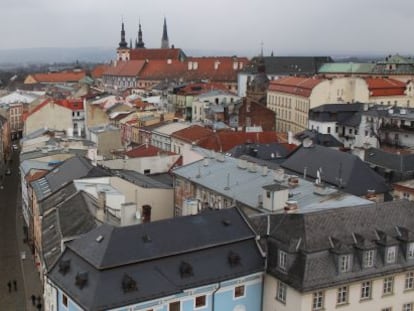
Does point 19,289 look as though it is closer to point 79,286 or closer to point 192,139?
point 79,286

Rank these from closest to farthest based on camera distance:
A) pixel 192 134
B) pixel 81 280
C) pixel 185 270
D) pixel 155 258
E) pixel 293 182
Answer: pixel 81 280, pixel 155 258, pixel 185 270, pixel 293 182, pixel 192 134

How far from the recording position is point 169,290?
30.7 metres

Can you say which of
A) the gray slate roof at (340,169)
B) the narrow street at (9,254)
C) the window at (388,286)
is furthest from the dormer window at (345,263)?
the narrow street at (9,254)

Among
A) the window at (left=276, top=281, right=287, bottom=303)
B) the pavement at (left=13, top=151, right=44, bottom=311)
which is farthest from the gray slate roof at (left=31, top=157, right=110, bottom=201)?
the window at (left=276, top=281, right=287, bottom=303)

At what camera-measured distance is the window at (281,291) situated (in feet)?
108

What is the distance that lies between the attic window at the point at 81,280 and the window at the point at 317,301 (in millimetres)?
11642

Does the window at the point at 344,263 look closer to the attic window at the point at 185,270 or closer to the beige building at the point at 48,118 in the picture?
the attic window at the point at 185,270

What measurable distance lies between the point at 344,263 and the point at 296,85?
87673 millimetres

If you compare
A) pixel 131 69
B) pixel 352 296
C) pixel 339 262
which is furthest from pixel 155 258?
pixel 131 69

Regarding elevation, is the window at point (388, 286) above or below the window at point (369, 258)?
below

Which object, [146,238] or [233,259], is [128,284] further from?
[233,259]

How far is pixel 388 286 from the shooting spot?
34.4 m

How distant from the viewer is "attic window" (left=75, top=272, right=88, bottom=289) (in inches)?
1184

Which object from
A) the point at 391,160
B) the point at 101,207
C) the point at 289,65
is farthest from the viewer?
the point at 289,65
